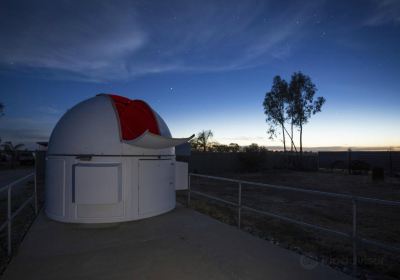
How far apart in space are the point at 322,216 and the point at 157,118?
218 inches

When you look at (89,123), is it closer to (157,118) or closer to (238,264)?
(157,118)

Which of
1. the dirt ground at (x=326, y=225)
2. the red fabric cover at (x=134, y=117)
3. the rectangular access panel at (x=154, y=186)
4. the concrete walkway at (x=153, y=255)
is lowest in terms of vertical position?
the dirt ground at (x=326, y=225)

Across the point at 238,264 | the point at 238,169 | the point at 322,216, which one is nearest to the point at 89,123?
the point at 238,264

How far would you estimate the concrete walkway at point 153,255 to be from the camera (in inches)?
136

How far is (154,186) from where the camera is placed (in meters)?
6.55

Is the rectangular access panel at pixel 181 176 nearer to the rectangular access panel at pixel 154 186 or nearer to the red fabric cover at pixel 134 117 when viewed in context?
the rectangular access panel at pixel 154 186

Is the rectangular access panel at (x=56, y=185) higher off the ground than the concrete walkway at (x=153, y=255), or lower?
higher

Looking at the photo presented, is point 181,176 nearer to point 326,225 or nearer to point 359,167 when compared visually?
point 326,225

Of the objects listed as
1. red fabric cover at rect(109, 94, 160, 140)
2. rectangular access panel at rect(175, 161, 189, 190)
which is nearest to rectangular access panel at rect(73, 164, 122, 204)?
red fabric cover at rect(109, 94, 160, 140)

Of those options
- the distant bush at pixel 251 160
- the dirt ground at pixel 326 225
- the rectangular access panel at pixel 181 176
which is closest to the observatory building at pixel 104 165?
the rectangular access panel at pixel 181 176

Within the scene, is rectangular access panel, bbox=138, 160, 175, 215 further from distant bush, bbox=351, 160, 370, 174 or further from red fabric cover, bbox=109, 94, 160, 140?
distant bush, bbox=351, 160, 370, 174

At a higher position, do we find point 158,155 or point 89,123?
point 89,123

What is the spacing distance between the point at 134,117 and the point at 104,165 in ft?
4.45

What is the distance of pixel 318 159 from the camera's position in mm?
31312
